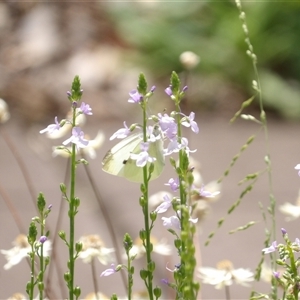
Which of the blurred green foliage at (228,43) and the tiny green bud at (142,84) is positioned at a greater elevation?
the blurred green foliage at (228,43)

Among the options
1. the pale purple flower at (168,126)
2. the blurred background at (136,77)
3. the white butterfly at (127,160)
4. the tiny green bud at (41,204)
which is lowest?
the tiny green bud at (41,204)

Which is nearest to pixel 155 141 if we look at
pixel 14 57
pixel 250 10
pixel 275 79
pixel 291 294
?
pixel 291 294

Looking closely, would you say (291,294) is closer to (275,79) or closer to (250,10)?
(275,79)

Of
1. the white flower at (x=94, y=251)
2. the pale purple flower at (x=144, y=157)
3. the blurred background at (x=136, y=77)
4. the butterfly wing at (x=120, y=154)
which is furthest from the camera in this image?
the blurred background at (x=136, y=77)

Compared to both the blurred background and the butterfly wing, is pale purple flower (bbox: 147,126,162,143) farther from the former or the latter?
the blurred background

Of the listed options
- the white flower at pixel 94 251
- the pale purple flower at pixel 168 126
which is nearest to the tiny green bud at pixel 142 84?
the pale purple flower at pixel 168 126

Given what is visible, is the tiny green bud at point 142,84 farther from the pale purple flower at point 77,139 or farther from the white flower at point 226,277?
the white flower at point 226,277

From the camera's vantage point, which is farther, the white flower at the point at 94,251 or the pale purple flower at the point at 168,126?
the white flower at the point at 94,251
